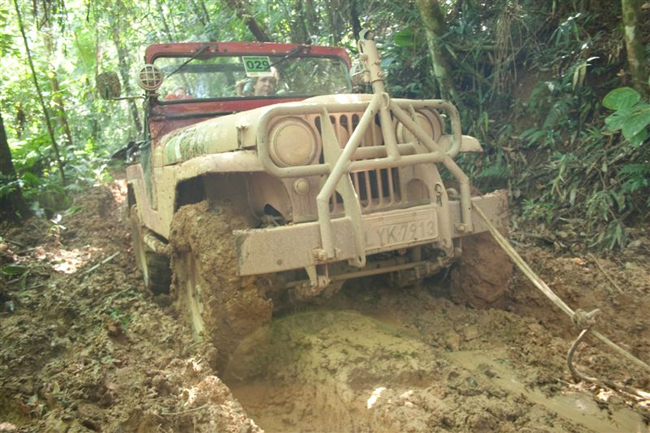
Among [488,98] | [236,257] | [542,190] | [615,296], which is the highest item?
[488,98]

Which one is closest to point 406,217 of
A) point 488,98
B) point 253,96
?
point 253,96

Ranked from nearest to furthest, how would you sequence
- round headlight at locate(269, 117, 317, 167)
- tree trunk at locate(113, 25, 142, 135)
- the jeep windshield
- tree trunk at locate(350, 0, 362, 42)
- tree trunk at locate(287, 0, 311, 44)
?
round headlight at locate(269, 117, 317, 167), the jeep windshield, tree trunk at locate(350, 0, 362, 42), tree trunk at locate(287, 0, 311, 44), tree trunk at locate(113, 25, 142, 135)

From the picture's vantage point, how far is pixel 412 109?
3275 mm

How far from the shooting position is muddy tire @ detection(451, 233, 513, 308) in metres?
3.69

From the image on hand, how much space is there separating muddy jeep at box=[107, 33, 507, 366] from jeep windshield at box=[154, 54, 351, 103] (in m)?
0.36

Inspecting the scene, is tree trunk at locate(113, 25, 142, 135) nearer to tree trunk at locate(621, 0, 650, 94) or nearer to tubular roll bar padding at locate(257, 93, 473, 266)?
tubular roll bar padding at locate(257, 93, 473, 266)

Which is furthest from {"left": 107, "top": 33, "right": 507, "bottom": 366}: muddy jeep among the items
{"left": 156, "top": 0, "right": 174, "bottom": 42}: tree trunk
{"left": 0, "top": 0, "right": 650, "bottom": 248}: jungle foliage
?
{"left": 156, "top": 0, "right": 174, "bottom": 42}: tree trunk

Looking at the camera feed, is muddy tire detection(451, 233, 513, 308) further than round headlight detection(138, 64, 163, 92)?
No

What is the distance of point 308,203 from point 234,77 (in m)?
1.93

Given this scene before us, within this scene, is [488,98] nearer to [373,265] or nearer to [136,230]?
[373,265]

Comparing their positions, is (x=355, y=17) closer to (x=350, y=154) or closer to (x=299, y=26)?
(x=299, y=26)

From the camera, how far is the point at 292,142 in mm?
3002

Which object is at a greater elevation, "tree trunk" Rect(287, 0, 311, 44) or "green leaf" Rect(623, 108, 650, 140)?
"tree trunk" Rect(287, 0, 311, 44)

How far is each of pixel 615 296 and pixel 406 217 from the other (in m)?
1.60
